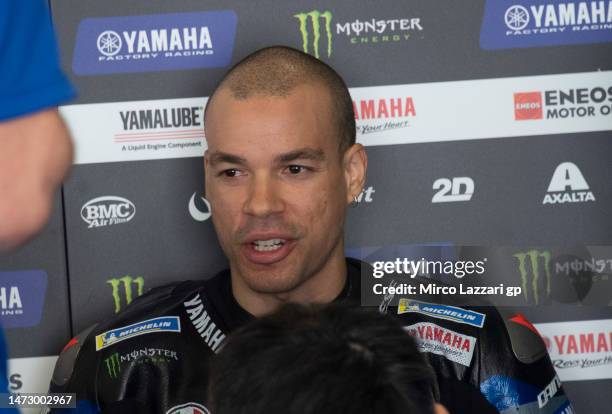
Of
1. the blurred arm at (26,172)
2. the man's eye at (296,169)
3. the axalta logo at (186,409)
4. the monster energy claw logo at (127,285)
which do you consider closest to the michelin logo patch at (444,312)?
the man's eye at (296,169)

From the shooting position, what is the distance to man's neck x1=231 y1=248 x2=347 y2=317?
2.02 metres

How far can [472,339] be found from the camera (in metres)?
2.04

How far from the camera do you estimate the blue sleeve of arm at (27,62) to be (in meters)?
0.71

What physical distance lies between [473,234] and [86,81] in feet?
3.48

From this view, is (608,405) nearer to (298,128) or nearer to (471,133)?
(471,133)

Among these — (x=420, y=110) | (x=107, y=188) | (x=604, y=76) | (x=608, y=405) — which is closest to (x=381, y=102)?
(x=420, y=110)

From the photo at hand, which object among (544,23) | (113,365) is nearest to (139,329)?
(113,365)

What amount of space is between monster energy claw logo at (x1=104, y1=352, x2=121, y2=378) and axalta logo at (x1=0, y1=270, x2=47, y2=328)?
0.50 meters

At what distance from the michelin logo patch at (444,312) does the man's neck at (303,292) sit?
0.15 meters

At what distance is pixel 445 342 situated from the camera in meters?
2.02

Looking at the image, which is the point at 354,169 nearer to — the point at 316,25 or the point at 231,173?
the point at 231,173

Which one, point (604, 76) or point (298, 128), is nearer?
point (298, 128)

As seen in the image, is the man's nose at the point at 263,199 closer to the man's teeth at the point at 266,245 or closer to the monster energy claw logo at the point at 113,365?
the man's teeth at the point at 266,245

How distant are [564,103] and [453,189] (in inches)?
14.1
